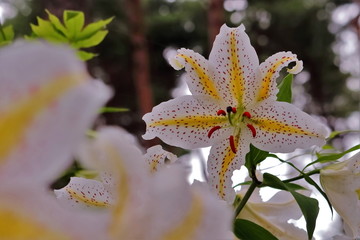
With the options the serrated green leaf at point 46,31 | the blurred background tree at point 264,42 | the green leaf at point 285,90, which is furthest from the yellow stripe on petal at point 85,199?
the blurred background tree at point 264,42

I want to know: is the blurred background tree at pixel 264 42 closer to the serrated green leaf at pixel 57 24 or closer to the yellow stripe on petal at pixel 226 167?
the serrated green leaf at pixel 57 24

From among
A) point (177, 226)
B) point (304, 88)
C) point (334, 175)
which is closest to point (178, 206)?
point (177, 226)

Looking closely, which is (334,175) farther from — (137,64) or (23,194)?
(137,64)

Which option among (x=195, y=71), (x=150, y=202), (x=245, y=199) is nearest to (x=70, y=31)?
(x=195, y=71)

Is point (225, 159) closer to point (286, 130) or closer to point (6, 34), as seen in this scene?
point (286, 130)

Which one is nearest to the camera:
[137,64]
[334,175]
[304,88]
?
[334,175]
